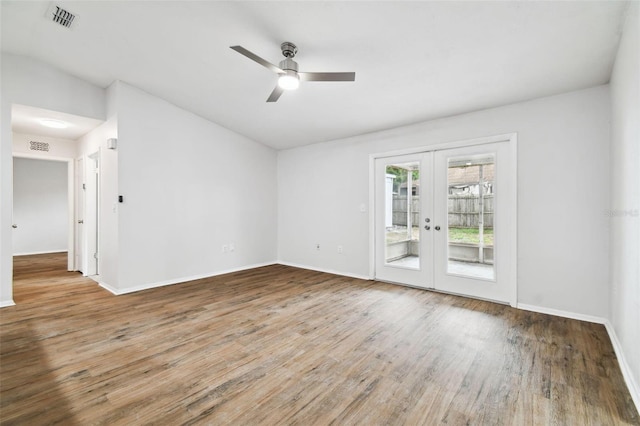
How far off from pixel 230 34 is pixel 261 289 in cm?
334

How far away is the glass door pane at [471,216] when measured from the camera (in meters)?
3.72

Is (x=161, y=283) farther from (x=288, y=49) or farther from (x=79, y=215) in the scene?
(x=288, y=49)

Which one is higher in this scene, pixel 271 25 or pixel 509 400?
pixel 271 25

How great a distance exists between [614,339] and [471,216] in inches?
71.3

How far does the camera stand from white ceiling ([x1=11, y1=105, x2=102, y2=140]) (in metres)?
3.97

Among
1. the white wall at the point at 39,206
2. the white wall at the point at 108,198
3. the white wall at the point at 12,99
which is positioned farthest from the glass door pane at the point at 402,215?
the white wall at the point at 39,206

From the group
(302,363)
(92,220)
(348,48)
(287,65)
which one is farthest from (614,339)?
(92,220)

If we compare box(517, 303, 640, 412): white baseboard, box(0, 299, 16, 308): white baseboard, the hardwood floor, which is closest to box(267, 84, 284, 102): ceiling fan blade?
the hardwood floor

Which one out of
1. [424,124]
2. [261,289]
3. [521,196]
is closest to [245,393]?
[261,289]

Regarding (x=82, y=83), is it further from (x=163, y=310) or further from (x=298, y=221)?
(x=298, y=221)

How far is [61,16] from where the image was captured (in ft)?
9.55

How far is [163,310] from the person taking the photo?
3.40 m

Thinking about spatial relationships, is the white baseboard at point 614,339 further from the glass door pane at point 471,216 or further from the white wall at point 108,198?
the white wall at point 108,198

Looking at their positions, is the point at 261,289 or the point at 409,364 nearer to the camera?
the point at 409,364
